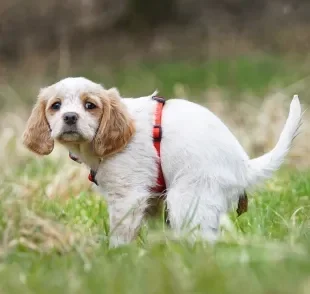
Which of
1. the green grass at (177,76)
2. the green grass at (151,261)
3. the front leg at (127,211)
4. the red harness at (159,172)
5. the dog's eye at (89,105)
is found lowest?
the green grass at (151,261)

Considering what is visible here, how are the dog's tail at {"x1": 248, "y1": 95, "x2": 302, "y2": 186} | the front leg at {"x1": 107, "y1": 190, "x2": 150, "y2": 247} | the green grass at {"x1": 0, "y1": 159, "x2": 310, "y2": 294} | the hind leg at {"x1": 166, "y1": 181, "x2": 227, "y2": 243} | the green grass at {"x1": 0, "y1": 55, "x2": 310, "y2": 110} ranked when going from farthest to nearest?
the green grass at {"x1": 0, "y1": 55, "x2": 310, "y2": 110}
the dog's tail at {"x1": 248, "y1": 95, "x2": 302, "y2": 186}
the front leg at {"x1": 107, "y1": 190, "x2": 150, "y2": 247}
the hind leg at {"x1": 166, "y1": 181, "x2": 227, "y2": 243}
the green grass at {"x1": 0, "y1": 159, "x2": 310, "y2": 294}

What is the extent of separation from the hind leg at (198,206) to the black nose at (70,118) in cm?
60

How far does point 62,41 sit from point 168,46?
2.27 meters

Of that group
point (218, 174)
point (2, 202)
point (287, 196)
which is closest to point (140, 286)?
point (2, 202)

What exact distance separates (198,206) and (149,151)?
43 centimetres

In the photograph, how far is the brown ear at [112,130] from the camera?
4727mm

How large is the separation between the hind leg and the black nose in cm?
60

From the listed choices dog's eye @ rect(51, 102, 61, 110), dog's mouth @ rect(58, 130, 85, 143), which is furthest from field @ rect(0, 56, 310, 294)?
dog's eye @ rect(51, 102, 61, 110)

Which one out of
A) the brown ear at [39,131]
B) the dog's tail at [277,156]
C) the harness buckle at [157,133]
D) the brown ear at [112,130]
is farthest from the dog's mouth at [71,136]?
the dog's tail at [277,156]

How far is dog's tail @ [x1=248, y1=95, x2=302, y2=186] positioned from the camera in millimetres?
4859

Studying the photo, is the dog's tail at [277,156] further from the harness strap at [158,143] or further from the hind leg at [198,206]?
A: the harness strap at [158,143]

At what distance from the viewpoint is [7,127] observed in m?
10.0

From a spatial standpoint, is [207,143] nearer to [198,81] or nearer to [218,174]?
[218,174]

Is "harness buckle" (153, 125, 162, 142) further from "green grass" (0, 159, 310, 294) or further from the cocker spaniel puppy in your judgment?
"green grass" (0, 159, 310, 294)
